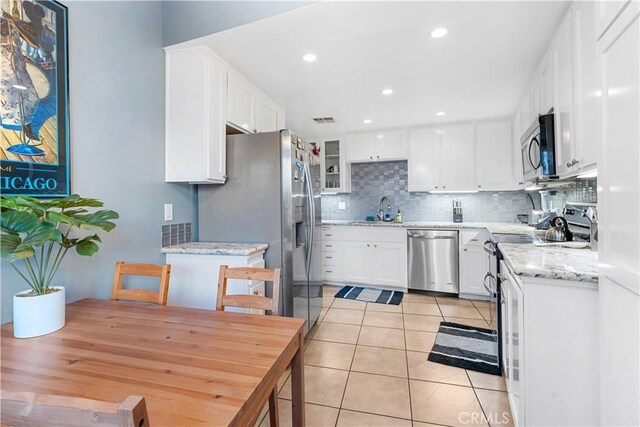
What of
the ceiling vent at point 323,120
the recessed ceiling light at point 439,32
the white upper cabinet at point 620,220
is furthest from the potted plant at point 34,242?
the ceiling vent at point 323,120

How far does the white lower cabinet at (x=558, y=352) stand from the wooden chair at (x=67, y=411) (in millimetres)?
1491

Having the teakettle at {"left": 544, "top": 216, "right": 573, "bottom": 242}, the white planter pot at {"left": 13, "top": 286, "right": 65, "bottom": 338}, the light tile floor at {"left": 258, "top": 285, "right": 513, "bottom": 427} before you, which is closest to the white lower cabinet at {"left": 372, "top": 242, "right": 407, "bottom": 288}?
the light tile floor at {"left": 258, "top": 285, "right": 513, "bottom": 427}

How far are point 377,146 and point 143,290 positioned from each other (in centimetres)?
356

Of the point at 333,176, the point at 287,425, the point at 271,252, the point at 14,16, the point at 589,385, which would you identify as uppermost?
the point at 14,16

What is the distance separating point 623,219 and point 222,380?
52.1 inches

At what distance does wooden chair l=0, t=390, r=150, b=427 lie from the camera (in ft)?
1.42

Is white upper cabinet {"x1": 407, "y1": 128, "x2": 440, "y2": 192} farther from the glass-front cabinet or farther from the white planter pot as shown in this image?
the white planter pot

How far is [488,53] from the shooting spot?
6.98ft

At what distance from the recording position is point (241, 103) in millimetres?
2516

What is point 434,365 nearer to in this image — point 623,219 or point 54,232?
point 623,219

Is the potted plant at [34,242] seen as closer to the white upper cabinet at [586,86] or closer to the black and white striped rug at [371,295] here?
the white upper cabinet at [586,86]

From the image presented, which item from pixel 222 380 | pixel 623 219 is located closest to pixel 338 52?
pixel 623 219

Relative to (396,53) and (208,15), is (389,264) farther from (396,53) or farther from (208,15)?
(208,15)

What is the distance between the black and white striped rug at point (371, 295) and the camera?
3525 mm
